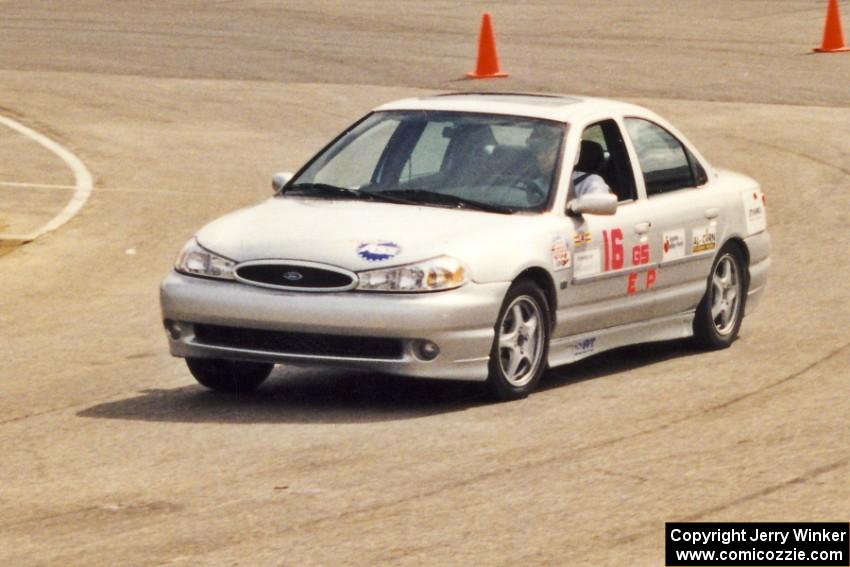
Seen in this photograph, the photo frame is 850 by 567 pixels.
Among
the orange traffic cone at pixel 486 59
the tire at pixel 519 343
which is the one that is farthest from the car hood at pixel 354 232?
the orange traffic cone at pixel 486 59

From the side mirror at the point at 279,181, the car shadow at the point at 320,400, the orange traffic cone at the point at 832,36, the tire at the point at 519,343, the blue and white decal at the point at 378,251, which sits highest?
the blue and white decal at the point at 378,251

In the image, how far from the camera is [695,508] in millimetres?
7656

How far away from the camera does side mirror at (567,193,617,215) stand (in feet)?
34.4

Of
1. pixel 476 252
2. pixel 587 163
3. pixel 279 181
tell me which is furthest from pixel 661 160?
pixel 476 252

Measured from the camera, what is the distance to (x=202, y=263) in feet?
32.6

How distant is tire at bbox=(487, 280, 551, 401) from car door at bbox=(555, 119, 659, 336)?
0.20 metres

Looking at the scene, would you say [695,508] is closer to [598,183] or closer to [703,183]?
[598,183]

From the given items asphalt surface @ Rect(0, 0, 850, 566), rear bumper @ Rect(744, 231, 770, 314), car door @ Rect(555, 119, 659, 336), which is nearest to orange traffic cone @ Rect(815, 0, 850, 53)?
asphalt surface @ Rect(0, 0, 850, 566)

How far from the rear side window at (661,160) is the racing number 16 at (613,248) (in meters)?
0.60

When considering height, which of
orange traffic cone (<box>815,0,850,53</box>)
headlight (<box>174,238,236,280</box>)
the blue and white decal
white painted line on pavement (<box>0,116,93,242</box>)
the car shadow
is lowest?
white painted line on pavement (<box>0,116,93,242</box>)

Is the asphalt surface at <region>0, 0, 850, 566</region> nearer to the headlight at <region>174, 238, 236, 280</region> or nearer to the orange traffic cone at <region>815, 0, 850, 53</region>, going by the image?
the headlight at <region>174, 238, 236, 280</region>

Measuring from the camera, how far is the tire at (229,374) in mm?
10320

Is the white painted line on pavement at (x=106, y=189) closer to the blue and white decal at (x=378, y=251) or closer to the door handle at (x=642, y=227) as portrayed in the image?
the door handle at (x=642, y=227)

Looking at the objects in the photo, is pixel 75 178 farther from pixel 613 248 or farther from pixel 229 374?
pixel 613 248
